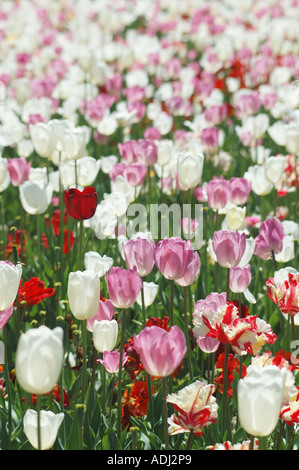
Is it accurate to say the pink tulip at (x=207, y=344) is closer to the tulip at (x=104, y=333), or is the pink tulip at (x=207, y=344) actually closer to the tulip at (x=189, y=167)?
the tulip at (x=104, y=333)

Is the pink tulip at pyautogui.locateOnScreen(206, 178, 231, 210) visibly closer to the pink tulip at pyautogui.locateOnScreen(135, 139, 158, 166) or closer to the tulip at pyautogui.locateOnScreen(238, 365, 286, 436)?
the pink tulip at pyautogui.locateOnScreen(135, 139, 158, 166)

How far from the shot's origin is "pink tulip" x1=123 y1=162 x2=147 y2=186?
105 inches

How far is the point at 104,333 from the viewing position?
5.64ft

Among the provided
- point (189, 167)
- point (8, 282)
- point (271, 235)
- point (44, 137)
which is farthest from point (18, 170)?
point (8, 282)

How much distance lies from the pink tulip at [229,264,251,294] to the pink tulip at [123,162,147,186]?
2.76ft

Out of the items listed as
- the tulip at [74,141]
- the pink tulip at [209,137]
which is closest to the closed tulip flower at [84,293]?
the tulip at [74,141]

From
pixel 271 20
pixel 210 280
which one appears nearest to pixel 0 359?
pixel 210 280

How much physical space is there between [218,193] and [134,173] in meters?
0.40

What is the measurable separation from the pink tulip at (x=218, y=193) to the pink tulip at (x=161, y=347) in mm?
1075

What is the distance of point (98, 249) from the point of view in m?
2.90

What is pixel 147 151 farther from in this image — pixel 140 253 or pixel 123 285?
pixel 123 285

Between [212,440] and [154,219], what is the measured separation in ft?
3.96

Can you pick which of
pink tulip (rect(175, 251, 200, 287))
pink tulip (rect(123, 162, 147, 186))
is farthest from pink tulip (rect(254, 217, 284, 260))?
pink tulip (rect(123, 162, 147, 186))

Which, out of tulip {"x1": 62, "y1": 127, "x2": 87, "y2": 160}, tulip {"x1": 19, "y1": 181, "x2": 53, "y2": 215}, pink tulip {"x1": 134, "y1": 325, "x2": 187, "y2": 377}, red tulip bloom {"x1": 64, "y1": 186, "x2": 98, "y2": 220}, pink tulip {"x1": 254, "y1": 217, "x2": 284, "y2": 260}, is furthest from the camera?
tulip {"x1": 62, "y1": 127, "x2": 87, "y2": 160}
